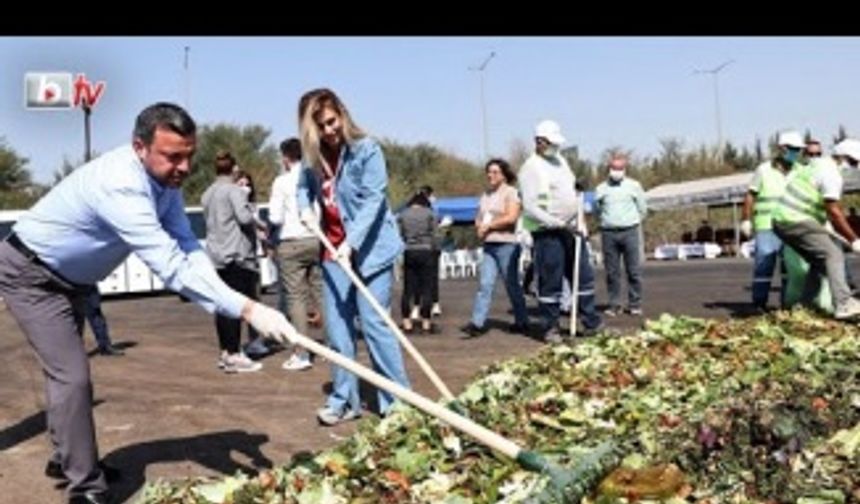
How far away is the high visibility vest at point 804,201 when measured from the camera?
35.3 feet

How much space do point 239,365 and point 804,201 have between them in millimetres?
5421

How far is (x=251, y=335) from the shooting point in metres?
11.7

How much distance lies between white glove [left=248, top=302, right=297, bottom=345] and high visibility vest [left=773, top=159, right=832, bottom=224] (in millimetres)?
7163

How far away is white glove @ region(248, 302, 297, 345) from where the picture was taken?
4840 mm

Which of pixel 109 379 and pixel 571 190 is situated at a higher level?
pixel 571 190

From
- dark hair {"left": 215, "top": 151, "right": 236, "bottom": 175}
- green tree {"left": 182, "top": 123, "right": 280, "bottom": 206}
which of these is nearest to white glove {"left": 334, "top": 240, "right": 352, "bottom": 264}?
dark hair {"left": 215, "top": 151, "right": 236, "bottom": 175}

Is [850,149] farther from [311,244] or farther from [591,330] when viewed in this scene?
[311,244]

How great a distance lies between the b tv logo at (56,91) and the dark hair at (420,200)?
64.1 ft

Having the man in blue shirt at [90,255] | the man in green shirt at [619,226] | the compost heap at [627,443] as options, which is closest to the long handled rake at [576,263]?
the man in green shirt at [619,226]

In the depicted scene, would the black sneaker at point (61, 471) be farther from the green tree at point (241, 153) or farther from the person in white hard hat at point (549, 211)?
the green tree at point (241, 153)

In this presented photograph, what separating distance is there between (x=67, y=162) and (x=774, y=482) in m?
62.5

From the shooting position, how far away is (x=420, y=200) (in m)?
13.4
